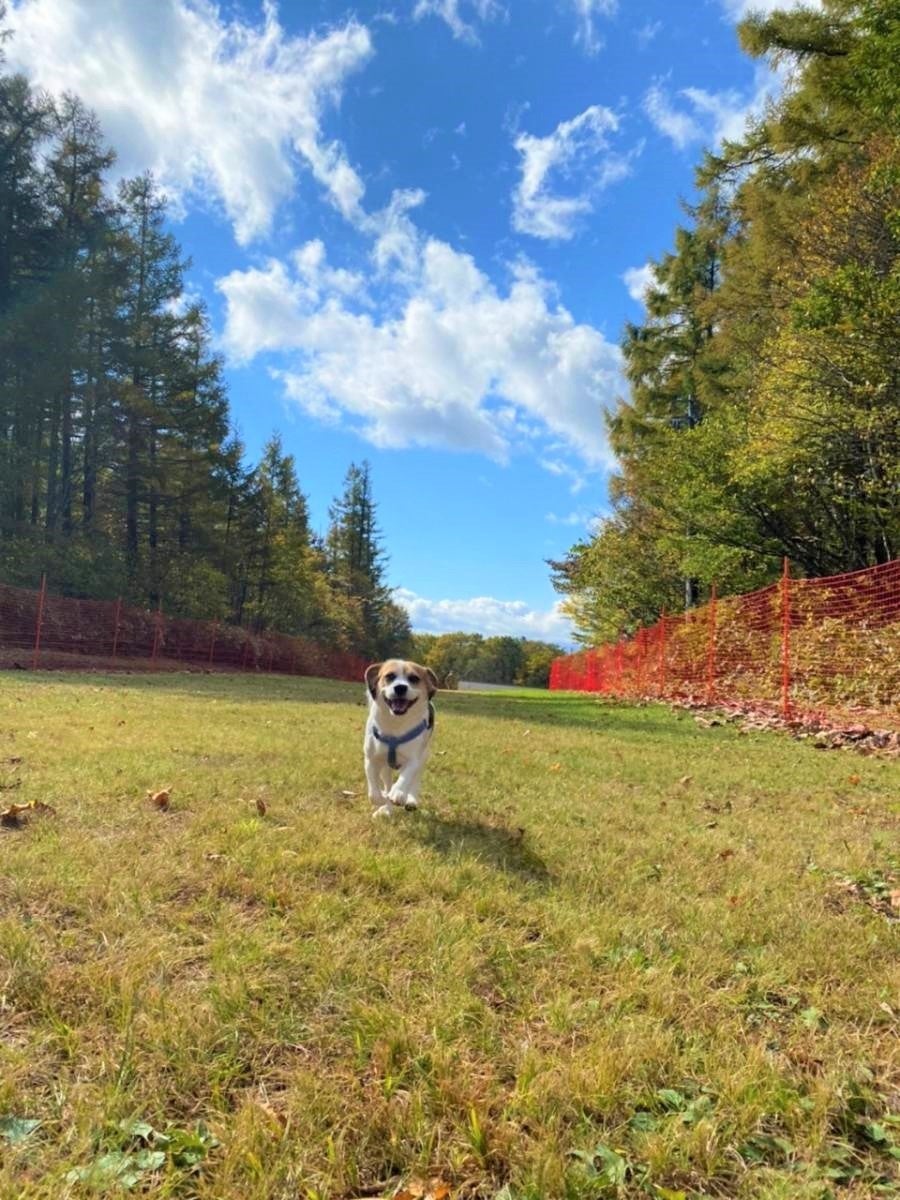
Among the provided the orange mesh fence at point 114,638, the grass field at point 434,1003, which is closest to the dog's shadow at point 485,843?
the grass field at point 434,1003

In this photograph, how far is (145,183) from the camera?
1116 inches

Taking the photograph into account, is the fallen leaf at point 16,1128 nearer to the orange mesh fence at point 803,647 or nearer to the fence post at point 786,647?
the orange mesh fence at point 803,647

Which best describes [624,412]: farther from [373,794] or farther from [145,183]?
[373,794]

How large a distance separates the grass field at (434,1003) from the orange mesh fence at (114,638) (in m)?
16.3

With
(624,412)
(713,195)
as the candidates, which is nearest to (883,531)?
(713,195)

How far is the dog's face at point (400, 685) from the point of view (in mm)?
3775

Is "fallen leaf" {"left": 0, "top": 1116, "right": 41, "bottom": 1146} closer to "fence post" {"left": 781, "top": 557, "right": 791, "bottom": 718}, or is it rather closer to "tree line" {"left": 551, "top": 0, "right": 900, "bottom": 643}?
"fence post" {"left": 781, "top": 557, "right": 791, "bottom": 718}

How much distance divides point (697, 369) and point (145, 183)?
24157mm

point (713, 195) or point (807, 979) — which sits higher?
point (713, 195)

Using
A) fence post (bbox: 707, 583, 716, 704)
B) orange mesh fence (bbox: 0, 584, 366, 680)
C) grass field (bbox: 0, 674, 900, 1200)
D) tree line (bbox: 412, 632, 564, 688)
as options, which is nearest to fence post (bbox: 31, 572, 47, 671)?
orange mesh fence (bbox: 0, 584, 366, 680)

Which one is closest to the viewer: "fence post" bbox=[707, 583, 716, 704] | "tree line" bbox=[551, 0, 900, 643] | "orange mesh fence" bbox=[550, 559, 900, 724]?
"orange mesh fence" bbox=[550, 559, 900, 724]

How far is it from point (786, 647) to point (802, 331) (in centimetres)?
648

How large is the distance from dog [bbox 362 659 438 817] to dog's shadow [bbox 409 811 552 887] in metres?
0.18

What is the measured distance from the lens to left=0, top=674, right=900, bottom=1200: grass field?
1305 millimetres
